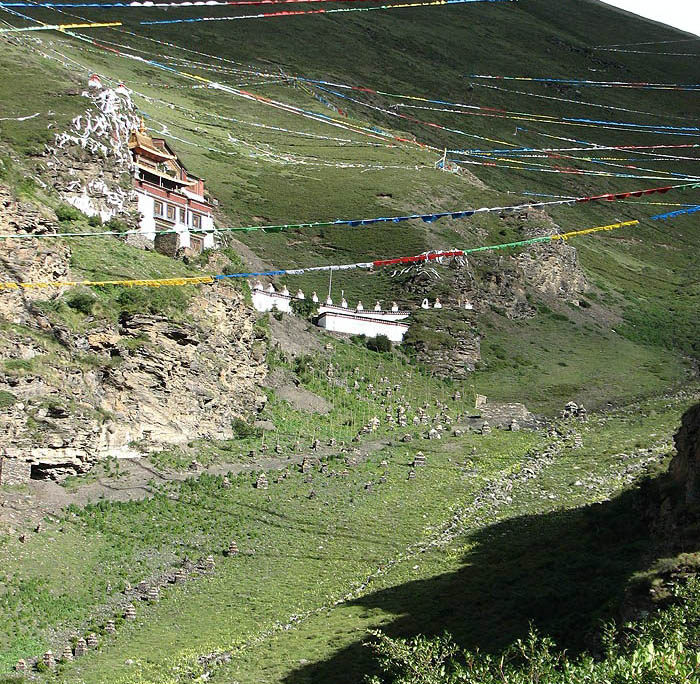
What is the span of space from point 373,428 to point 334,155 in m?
62.7

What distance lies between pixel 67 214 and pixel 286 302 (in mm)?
19456

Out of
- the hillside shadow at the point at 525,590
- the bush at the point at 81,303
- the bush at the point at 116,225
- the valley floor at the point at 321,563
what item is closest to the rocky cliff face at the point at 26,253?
the bush at the point at 81,303

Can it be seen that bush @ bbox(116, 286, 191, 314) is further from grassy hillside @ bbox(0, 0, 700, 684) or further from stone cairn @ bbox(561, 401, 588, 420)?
stone cairn @ bbox(561, 401, 588, 420)

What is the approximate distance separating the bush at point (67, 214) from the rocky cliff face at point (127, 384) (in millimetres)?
6837

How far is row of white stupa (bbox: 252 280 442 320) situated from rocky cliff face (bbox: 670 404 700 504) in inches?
1361

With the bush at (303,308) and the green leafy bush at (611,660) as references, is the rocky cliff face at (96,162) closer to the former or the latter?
the bush at (303,308)

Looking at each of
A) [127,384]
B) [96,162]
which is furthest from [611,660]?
[96,162]

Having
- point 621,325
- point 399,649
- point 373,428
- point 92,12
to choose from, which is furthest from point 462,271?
point 92,12

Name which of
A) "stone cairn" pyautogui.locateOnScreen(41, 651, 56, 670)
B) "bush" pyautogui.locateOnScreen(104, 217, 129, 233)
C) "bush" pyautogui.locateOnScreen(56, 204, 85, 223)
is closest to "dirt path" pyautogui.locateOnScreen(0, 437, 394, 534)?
"stone cairn" pyautogui.locateOnScreen(41, 651, 56, 670)

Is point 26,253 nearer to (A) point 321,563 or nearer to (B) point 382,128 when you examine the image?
(A) point 321,563

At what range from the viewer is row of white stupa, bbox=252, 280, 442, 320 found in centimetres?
6612

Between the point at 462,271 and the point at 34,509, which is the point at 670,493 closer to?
the point at 34,509

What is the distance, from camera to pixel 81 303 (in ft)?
149

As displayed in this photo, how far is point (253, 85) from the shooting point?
413 ft
